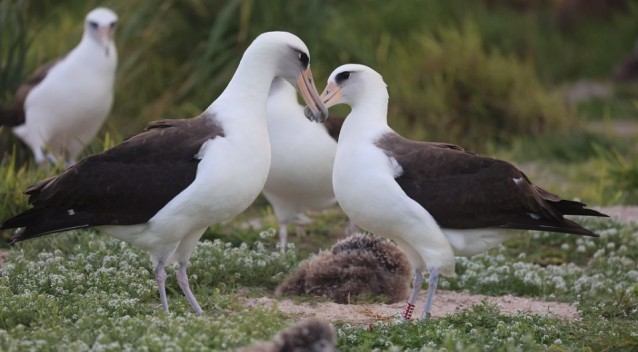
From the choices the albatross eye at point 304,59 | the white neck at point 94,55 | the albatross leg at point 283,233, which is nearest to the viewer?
the albatross eye at point 304,59

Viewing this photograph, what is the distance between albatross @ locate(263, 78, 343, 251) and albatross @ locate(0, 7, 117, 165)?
8.07 feet

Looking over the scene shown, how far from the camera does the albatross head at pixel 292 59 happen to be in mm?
6277

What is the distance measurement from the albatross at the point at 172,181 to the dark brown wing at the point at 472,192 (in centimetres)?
79

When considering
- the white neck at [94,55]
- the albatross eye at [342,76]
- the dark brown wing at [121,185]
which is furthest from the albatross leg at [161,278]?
the white neck at [94,55]

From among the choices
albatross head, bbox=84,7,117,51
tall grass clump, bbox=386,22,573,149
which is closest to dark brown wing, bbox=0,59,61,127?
albatross head, bbox=84,7,117,51

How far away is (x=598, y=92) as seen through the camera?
1549 cm

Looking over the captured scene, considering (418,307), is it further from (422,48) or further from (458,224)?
(422,48)

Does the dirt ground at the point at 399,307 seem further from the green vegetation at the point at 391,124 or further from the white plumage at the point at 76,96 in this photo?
the white plumage at the point at 76,96

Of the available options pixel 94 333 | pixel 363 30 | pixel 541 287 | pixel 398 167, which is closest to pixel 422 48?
pixel 363 30

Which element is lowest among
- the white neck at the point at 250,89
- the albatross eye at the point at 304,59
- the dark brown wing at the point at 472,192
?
the dark brown wing at the point at 472,192

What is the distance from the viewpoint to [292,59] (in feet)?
20.9

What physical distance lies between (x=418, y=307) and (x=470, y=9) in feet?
34.4

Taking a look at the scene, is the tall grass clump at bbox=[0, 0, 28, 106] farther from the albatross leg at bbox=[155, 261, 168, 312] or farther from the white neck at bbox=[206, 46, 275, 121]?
the albatross leg at bbox=[155, 261, 168, 312]

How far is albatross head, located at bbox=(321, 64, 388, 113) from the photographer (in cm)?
660
